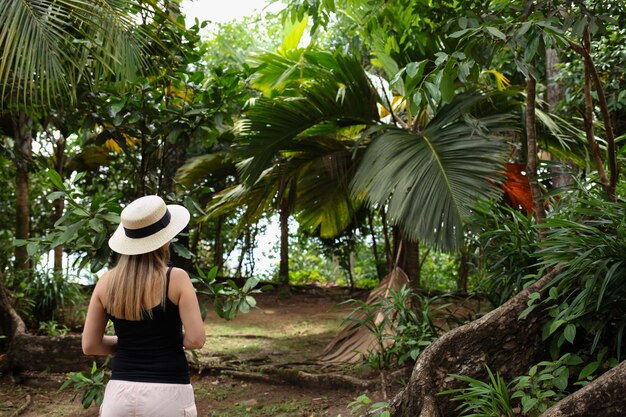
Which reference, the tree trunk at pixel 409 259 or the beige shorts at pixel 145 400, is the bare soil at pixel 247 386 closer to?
the tree trunk at pixel 409 259

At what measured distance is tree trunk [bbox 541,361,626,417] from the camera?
3072 millimetres

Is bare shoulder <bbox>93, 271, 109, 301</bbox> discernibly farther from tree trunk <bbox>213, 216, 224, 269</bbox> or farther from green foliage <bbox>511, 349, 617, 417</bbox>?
tree trunk <bbox>213, 216, 224, 269</bbox>

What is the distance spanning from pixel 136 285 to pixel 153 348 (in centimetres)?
26

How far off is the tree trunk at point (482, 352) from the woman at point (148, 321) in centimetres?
176

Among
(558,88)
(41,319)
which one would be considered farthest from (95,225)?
(558,88)

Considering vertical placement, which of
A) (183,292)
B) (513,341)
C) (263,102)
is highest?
(263,102)

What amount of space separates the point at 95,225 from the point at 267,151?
3.18 metres

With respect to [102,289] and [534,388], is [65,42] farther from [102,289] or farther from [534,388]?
[534,388]

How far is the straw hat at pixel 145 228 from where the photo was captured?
2.73m

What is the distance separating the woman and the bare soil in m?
2.59

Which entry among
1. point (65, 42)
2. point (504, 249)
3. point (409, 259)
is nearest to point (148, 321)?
point (504, 249)

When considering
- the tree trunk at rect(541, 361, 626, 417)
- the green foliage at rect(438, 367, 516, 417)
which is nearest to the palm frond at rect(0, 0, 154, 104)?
the green foliage at rect(438, 367, 516, 417)

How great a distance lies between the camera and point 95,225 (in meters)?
4.34

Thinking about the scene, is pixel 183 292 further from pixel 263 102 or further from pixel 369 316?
pixel 263 102
